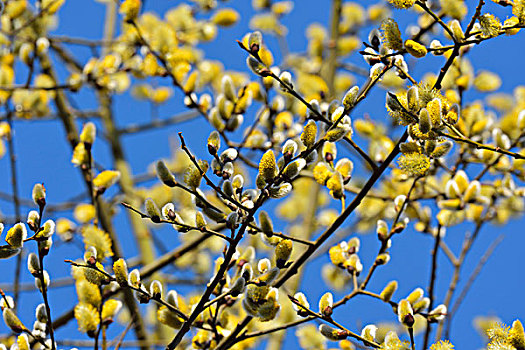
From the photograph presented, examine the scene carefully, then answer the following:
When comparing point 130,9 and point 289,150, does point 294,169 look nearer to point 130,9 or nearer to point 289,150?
point 289,150

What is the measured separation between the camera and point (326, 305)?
1.21m

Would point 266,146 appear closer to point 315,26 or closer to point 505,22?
point 505,22

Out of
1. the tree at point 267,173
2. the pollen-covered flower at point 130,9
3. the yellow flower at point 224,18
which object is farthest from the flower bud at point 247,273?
the yellow flower at point 224,18

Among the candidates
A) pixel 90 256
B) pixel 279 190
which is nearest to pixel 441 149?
pixel 279 190

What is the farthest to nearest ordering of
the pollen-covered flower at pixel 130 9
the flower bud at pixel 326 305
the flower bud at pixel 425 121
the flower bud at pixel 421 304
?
the pollen-covered flower at pixel 130 9
the flower bud at pixel 421 304
the flower bud at pixel 326 305
the flower bud at pixel 425 121

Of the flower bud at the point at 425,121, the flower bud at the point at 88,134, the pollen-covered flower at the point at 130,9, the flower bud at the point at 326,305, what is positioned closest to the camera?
the flower bud at the point at 425,121

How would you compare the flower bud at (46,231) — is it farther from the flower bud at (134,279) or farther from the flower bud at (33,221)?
the flower bud at (134,279)

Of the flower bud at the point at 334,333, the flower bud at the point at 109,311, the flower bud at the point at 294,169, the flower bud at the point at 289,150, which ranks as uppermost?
the flower bud at the point at 289,150

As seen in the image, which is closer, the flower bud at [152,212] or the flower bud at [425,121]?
the flower bud at [425,121]

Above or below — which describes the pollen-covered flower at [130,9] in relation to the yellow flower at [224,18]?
below

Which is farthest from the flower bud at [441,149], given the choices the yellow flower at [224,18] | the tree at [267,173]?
the yellow flower at [224,18]

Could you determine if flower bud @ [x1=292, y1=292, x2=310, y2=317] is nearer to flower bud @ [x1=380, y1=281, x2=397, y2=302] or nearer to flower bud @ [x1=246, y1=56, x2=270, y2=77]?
flower bud @ [x1=380, y1=281, x2=397, y2=302]

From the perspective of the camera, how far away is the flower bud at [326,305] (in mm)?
1202

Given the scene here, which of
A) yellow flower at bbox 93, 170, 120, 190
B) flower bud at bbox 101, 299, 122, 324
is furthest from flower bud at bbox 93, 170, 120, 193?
flower bud at bbox 101, 299, 122, 324
